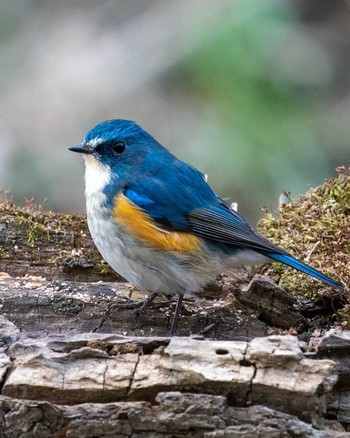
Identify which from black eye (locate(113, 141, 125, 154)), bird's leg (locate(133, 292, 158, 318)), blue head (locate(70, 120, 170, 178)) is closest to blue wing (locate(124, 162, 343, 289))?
blue head (locate(70, 120, 170, 178))

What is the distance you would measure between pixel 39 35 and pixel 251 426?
23.6 ft

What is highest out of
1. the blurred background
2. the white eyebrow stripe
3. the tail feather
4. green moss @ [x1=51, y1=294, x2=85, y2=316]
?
the blurred background

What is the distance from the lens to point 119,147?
207 inches

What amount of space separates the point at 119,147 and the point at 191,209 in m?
0.64

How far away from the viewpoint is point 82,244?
5.29 metres

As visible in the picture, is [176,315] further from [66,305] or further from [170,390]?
[170,390]

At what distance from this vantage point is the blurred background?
25.2 feet

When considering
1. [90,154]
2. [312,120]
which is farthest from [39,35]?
[90,154]

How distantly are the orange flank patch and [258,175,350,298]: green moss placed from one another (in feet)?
1.99

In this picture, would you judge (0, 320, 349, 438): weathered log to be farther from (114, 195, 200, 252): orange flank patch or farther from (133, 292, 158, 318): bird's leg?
(114, 195, 200, 252): orange flank patch

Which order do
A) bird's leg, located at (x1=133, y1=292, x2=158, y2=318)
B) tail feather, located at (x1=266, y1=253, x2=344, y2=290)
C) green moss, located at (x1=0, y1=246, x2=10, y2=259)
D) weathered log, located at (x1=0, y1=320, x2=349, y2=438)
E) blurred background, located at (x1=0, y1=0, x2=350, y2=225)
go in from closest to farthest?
weathered log, located at (x1=0, y1=320, x2=349, y2=438) → tail feather, located at (x1=266, y1=253, x2=344, y2=290) → bird's leg, located at (x1=133, y1=292, x2=158, y2=318) → green moss, located at (x1=0, y1=246, x2=10, y2=259) → blurred background, located at (x1=0, y1=0, x2=350, y2=225)

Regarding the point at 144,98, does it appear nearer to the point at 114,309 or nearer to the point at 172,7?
the point at 172,7

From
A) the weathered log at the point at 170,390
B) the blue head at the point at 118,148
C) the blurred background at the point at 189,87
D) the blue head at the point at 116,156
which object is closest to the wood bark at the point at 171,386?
the weathered log at the point at 170,390

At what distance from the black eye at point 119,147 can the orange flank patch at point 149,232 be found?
460mm
